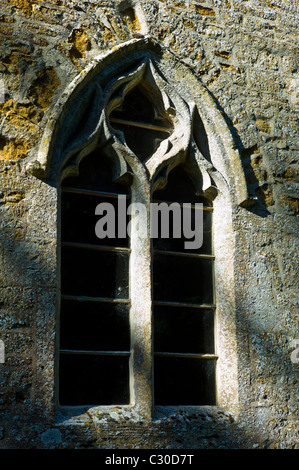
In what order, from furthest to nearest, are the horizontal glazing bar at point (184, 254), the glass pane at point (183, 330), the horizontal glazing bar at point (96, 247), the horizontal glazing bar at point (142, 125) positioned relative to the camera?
the horizontal glazing bar at point (142, 125)
the horizontal glazing bar at point (184, 254)
the glass pane at point (183, 330)
the horizontal glazing bar at point (96, 247)

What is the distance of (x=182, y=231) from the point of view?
4391mm

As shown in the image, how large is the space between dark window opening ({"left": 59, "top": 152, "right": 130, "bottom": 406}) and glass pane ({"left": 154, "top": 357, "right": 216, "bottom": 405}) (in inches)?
9.8

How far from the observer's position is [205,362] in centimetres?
423

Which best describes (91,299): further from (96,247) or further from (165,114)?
(165,114)

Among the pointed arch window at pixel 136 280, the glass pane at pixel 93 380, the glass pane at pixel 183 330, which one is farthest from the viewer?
the glass pane at pixel 183 330

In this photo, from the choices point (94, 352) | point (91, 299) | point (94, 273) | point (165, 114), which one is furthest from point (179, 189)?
point (94, 352)

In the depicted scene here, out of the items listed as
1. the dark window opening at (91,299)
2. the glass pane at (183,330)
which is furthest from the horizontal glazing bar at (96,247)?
the glass pane at (183,330)

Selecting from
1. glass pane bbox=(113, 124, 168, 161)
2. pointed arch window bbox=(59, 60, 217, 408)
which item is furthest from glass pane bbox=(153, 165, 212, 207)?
glass pane bbox=(113, 124, 168, 161)

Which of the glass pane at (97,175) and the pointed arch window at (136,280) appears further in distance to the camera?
the glass pane at (97,175)

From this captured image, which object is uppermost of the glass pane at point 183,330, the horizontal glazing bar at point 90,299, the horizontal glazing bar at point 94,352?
the horizontal glazing bar at point 90,299

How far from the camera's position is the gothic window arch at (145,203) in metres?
3.95

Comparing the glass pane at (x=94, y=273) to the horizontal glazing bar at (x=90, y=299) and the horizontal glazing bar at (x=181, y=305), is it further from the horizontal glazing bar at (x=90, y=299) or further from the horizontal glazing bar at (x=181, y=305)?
the horizontal glazing bar at (x=181, y=305)

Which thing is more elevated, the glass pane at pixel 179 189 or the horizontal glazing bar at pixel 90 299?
the glass pane at pixel 179 189
